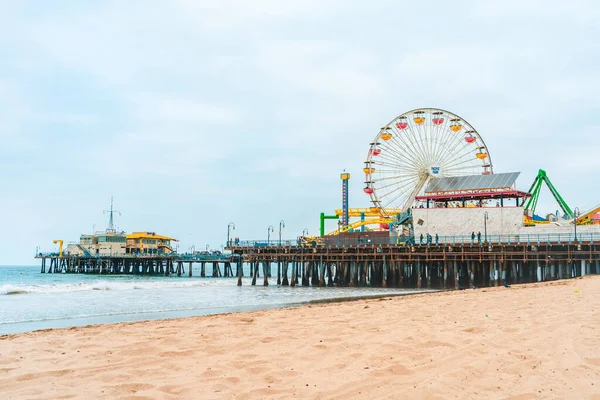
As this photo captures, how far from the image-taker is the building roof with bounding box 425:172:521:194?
141ft

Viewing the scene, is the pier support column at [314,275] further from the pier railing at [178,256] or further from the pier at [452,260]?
the pier railing at [178,256]

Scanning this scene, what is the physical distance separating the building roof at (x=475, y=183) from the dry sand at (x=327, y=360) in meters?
33.4

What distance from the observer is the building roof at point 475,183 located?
4303 centimetres

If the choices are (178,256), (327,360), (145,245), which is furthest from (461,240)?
(145,245)

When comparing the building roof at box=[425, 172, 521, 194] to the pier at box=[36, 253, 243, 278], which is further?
the pier at box=[36, 253, 243, 278]

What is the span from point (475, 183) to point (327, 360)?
4019 cm

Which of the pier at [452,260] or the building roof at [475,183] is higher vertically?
the building roof at [475,183]

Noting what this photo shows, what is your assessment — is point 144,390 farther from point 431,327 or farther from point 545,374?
point 431,327

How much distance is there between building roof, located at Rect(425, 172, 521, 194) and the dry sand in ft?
109

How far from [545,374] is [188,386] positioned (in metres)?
4.42

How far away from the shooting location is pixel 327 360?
24.2ft

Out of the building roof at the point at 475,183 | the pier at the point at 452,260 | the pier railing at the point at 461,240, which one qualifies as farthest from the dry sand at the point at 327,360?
the building roof at the point at 475,183

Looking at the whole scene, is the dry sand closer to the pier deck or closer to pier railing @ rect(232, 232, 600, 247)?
the pier deck

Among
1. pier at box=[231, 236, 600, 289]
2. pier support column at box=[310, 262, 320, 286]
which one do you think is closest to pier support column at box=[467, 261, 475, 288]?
pier at box=[231, 236, 600, 289]
